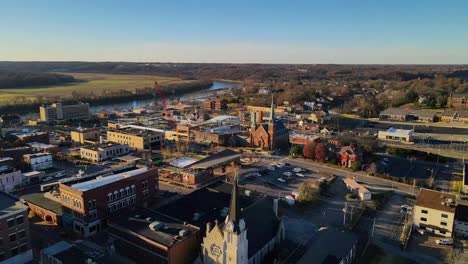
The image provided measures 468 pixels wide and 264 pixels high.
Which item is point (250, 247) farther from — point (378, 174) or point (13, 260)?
point (378, 174)

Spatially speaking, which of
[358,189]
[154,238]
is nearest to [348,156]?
[358,189]

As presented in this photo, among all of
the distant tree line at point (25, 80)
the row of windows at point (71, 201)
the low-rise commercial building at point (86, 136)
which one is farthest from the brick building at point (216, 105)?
the distant tree line at point (25, 80)

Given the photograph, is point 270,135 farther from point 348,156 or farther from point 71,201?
point 71,201

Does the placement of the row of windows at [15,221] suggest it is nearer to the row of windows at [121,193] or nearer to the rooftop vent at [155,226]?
the row of windows at [121,193]

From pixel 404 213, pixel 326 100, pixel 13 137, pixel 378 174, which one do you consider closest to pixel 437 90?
pixel 326 100

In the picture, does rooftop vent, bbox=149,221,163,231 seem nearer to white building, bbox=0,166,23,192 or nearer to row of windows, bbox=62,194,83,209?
row of windows, bbox=62,194,83,209

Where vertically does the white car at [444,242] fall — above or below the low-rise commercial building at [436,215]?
below
